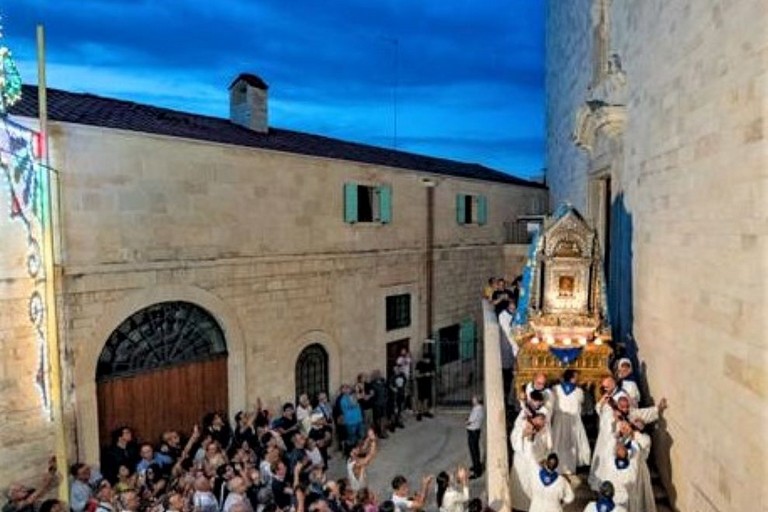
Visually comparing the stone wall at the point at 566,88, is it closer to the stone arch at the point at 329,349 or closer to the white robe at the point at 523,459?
the stone arch at the point at 329,349

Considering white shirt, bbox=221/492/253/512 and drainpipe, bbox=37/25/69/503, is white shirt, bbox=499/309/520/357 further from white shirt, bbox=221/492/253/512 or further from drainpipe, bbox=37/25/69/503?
drainpipe, bbox=37/25/69/503

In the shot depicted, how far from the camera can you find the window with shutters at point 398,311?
1585 cm

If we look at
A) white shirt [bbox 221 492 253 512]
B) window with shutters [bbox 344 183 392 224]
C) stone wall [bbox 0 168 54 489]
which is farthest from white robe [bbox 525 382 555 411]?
window with shutters [bbox 344 183 392 224]

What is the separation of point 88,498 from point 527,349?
19.9 feet

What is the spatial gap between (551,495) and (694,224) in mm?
3345

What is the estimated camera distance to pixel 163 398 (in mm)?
10602

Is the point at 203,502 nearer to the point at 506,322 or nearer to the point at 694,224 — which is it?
the point at 506,322

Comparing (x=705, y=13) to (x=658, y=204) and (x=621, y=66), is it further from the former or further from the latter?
(x=621, y=66)

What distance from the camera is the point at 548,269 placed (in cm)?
923

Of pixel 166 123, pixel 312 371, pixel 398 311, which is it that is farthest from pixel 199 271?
pixel 398 311

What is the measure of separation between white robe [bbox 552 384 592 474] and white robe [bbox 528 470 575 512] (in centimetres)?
128

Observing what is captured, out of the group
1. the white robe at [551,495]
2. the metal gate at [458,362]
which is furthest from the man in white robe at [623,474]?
the metal gate at [458,362]

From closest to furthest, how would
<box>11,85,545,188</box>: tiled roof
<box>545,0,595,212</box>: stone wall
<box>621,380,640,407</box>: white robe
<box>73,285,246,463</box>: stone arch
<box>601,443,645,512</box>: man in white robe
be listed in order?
<box>601,443,645,512</box>: man in white robe → <box>621,380,640,407</box>: white robe → <box>73,285,246,463</box>: stone arch → <box>11,85,545,188</box>: tiled roof → <box>545,0,595,212</box>: stone wall

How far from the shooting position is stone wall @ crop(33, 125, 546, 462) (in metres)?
9.47
